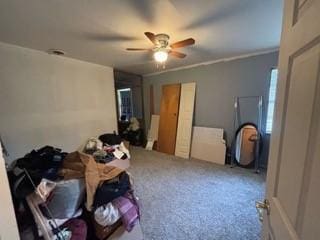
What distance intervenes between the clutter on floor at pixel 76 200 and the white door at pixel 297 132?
1175 millimetres

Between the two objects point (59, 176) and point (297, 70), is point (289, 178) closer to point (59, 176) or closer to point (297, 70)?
point (297, 70)

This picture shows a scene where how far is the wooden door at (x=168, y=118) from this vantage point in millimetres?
4363

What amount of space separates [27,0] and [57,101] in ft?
6.23

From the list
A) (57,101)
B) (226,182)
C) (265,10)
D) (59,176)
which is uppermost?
(265,10)

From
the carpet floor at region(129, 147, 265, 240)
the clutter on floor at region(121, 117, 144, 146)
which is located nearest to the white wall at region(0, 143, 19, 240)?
the carpet floor at region(129, 147, 265, 240)

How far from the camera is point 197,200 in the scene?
237cm

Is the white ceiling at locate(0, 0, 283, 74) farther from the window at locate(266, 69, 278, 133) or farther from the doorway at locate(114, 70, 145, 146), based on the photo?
the doorway at locate(114, 70, 145, 146)

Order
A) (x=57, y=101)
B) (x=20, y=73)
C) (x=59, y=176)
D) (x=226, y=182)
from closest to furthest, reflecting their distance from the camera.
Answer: (x=59, y=176)
(x=20, y=73)
(x=226, y=182)
(x=57, y=101)

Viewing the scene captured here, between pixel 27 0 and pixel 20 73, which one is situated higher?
pixel 27 0

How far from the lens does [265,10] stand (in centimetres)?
172

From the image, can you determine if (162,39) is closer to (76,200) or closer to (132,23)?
(132,23)

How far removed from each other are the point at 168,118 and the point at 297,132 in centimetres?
392

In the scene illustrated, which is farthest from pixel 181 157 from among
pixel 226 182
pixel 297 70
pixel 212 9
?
pixel 297 70

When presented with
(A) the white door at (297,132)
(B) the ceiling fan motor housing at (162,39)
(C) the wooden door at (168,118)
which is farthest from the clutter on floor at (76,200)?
(C) the wooden door at (168,118)
